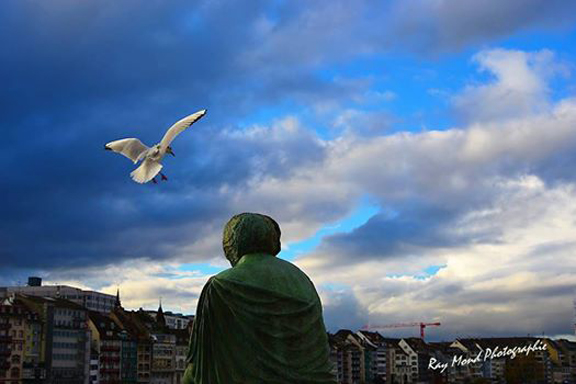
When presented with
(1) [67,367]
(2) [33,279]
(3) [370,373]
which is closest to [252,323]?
(1) [67,367]

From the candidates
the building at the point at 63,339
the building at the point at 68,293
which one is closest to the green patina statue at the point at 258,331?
the building at the point at 63,339

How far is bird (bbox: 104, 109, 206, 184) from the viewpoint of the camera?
25742mm

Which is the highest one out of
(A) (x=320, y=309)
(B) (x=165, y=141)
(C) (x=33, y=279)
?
(C) (x=33, y=279)

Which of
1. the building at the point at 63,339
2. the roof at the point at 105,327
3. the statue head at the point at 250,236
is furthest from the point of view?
the roof at the point at 105,327

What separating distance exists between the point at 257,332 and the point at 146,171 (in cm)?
1714

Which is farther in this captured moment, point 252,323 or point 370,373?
point 370,373

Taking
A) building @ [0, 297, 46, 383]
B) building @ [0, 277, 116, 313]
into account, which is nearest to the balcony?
building @ [0, 297, 46, 383]

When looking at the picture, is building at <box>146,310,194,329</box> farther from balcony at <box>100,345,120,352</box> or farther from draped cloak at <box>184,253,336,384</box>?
draped cloak at <box>184,253,336,384</box>

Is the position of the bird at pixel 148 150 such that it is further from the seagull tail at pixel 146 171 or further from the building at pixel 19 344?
the building at pixel 19 344

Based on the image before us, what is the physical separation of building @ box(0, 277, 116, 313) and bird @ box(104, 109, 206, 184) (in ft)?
466

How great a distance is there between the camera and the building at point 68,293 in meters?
171

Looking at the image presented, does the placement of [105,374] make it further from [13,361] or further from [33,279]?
[33,279]

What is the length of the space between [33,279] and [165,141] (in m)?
161

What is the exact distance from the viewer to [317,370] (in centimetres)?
972
